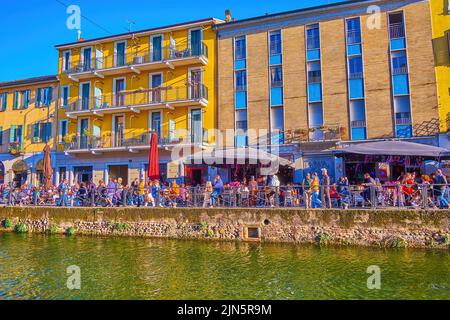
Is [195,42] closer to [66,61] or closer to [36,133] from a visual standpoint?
[66,61]

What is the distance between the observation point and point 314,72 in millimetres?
20250

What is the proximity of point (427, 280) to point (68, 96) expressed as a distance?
2573 centimetres

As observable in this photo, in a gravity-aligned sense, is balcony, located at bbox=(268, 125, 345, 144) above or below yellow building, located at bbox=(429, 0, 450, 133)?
below

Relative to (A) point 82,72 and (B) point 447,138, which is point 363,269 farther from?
(A) point 82,72

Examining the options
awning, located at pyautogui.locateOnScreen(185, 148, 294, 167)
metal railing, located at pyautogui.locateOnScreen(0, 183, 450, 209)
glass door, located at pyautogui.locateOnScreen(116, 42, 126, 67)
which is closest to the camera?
metal railing, located at pyautogui.locateOnScreen(0, 183, 450, 209)

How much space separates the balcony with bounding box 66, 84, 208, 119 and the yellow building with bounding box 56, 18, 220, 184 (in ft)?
0.22

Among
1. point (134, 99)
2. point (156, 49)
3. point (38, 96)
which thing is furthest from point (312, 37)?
point (38, 96)

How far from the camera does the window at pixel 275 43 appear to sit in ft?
69.4

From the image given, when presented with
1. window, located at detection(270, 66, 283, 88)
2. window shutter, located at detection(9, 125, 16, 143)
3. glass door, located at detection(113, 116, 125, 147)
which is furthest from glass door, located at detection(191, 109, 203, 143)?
window shutter, located at detection(9, 125, 16, 143)

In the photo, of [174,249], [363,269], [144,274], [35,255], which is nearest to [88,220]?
[35,255]

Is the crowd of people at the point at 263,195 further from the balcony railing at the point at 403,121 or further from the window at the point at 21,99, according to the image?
the window at the point at 21,99

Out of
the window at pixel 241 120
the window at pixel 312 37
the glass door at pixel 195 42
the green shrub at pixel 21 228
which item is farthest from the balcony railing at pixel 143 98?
the green shrub at pixel 21 228

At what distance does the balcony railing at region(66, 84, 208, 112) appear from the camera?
22.1 m

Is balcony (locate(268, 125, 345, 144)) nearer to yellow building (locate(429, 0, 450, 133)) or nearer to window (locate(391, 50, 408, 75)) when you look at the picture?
window (locate(391, 50, 408, 75))
